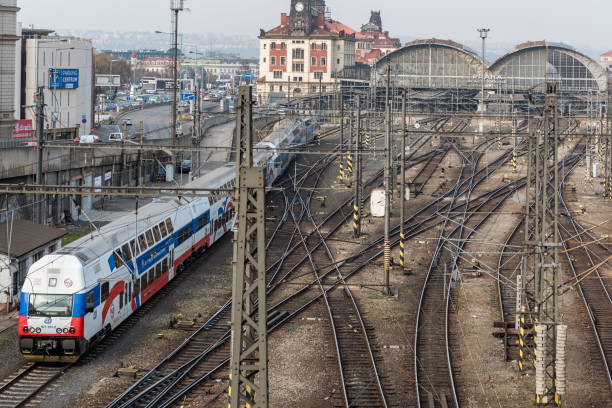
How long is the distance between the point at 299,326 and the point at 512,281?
369 inches

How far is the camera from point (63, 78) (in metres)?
59.8

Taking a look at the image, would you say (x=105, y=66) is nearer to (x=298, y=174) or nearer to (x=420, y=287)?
(x=298, y=174)

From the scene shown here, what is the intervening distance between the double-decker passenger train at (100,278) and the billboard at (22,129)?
25.3m

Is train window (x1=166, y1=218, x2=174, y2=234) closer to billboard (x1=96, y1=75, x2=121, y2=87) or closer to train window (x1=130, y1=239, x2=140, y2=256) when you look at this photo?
train window (x1=130, y1=239, x2=140, y2=256)

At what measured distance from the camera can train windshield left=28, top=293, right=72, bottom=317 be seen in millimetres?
18953

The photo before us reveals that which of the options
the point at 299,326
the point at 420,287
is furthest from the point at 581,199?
the point at 299,326

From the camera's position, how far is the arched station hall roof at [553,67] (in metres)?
98.9

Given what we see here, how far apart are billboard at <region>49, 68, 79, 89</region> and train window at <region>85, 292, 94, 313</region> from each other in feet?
135

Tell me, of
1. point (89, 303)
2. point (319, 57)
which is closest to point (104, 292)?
point (89, 303)

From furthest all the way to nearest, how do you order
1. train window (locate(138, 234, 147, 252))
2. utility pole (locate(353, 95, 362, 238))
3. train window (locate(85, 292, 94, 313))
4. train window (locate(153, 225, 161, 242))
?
utility pole (locate(353, 95, 362, 238)), train window (locate(153, 225, 161, 242)), train window (locate(138, 234, 147, 252)), train window (locate(85, 292, 94, 313))

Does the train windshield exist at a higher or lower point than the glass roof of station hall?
lower

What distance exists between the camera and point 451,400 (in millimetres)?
17625

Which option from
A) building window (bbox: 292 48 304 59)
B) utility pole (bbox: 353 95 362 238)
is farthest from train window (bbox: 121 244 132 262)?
building window (bbox: 292 48 304 59)

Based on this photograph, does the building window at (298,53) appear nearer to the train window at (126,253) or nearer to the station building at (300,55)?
the station building at (300,55)
